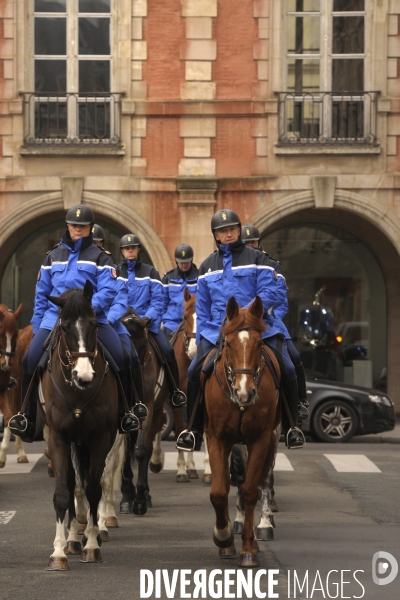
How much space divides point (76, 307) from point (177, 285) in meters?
7.56

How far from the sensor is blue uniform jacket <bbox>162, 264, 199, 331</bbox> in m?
17.3

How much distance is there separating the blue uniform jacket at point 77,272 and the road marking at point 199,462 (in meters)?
6.72

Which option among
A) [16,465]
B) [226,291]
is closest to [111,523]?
[226,291]

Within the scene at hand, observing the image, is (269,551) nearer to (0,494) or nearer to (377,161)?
(0,494)

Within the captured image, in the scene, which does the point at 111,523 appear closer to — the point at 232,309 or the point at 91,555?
the point at 91,555

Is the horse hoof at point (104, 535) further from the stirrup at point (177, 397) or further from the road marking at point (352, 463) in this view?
the road marking at point (352, 463)

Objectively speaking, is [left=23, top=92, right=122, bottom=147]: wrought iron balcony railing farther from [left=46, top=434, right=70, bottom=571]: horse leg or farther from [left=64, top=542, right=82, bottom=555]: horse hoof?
[left=46, top=434, right=70, bottom=571]: horse leg

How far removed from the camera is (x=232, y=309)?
996 cm

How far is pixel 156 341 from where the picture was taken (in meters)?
14.1

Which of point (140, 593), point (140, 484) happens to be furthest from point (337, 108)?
point (140, 593)

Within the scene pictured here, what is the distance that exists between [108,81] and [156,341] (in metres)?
12.9

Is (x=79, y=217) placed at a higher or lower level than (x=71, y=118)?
lower

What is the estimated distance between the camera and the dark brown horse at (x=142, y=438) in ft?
43.0

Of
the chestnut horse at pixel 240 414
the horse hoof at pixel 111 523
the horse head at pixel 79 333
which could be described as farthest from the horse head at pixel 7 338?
the horse head at pixel 79 333
